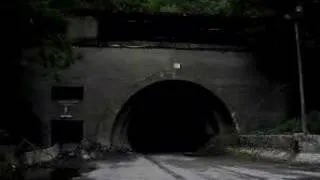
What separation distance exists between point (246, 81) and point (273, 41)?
291 cm

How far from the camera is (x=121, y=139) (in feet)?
126

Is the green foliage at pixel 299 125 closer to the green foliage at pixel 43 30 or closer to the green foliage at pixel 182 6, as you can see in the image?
the green foliage at pixel 182 6

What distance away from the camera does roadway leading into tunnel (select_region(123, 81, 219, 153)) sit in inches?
1554

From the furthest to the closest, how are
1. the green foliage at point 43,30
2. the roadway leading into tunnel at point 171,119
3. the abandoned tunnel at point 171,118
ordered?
the roadway leading into tunnel at point 171,119 → the abandoned tunnel at point 171,118 → the green foliage at point 43,30

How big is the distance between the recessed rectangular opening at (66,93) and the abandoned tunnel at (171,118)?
2758 mm

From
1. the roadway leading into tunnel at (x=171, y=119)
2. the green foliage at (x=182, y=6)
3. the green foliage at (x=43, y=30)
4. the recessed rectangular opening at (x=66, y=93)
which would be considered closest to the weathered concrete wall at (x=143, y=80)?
the recessed rectangular opening at (x=66, y=93)

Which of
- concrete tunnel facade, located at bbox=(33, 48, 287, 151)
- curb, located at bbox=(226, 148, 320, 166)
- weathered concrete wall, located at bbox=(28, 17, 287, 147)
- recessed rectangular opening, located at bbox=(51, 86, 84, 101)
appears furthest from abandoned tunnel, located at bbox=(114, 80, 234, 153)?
curb, located at bbox=(226, 148, 320, 166)

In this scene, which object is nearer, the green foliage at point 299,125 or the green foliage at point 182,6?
the green foliage at point 299,125

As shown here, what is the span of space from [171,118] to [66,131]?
11.8m

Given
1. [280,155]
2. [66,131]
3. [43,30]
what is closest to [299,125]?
[280,155]

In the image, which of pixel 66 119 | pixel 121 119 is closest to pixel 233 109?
pixel 121 119

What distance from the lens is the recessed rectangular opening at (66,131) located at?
120 feet

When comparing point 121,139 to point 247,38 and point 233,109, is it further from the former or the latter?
point 247,38

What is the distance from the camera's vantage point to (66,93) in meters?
36.4
